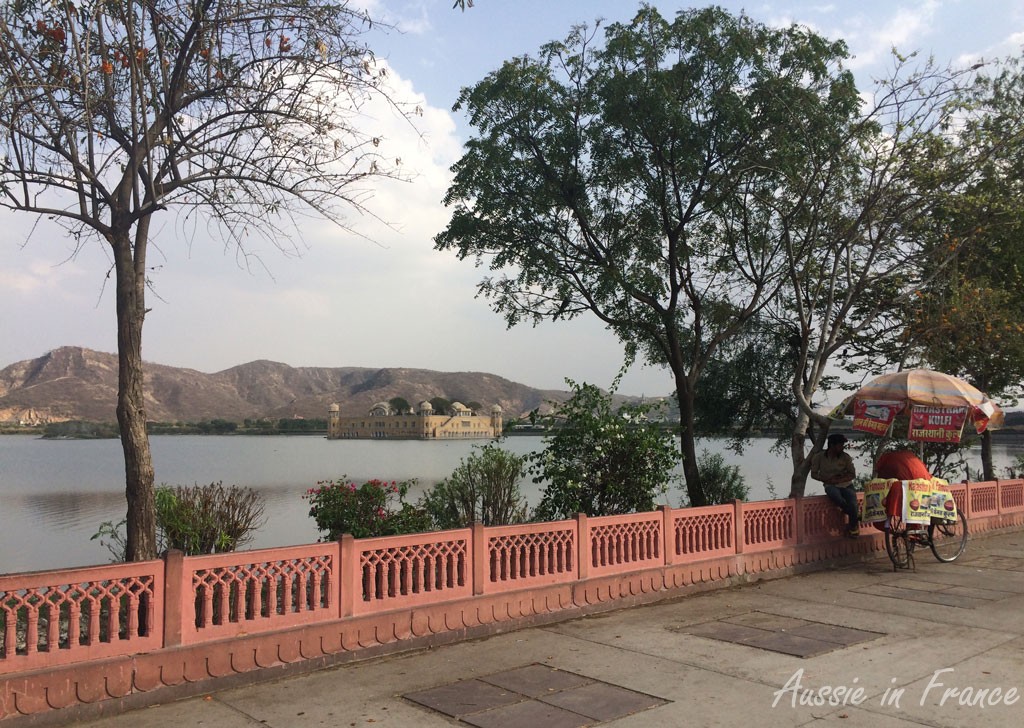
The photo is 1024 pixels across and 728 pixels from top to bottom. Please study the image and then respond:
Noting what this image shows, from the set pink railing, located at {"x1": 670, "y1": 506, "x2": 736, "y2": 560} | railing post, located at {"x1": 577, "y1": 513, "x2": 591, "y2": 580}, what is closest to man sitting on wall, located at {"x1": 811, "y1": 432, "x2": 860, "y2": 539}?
pink railing, located at {"x1": 670, "y1": 506, "x2": 736, "y2": 560}

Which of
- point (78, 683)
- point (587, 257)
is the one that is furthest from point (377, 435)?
point (78, 683)

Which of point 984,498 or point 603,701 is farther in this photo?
point 984,498

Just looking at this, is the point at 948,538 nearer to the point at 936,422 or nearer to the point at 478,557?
the point at 936,422

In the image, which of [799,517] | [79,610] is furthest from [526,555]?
[799,517]

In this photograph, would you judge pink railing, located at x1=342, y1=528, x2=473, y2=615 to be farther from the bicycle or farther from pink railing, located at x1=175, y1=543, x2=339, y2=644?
the bicycle

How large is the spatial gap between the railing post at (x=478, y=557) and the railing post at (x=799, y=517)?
5.66 metres

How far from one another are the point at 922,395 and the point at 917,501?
5.18ft

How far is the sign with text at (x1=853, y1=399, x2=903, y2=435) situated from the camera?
12.5m

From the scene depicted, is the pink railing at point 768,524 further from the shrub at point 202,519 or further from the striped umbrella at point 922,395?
the shrub at point 202,519

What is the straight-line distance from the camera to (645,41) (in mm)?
14477

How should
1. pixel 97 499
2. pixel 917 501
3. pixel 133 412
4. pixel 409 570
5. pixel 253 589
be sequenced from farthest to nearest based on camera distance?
1. pixel 97 499
2. pixel 917 501
3. pixel 133 412
4. pixel 409 570
5. pixel 253 589

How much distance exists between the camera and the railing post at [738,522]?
36.4 feet

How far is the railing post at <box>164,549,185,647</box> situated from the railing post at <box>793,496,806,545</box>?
8.65 m

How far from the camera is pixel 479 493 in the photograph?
13758 mm
